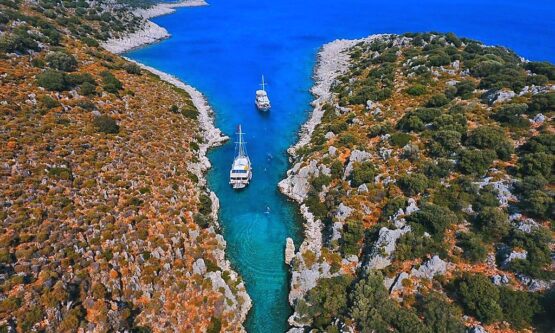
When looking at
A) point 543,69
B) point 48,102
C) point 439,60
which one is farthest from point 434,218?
point 48,102

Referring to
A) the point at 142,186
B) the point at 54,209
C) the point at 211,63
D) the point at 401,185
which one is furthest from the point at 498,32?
the point at 54,209

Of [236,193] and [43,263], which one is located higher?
[43,263]

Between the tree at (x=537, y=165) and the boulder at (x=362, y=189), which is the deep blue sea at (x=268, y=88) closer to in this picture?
the boulder at (x=362, y=189)

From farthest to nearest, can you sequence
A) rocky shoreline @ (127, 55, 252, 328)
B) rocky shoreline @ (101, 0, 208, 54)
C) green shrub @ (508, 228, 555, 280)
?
rocky shoreline @ (101, 0, 208, 54)
rocky shoreline @ (127, 55, 252, 328)
green shrub @ (508, 228, 555, 280)

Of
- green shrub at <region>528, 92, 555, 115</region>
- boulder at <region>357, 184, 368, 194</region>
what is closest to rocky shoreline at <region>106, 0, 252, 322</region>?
boulder at <region>357, 184, 368, 194</region>

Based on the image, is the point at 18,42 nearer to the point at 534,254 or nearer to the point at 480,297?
the point at 480,297

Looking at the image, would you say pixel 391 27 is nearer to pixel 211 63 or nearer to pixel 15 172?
pixel 211 63

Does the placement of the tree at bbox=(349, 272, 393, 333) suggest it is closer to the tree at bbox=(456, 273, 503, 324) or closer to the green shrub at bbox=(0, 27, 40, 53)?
the tree at bbox=(456, 273, 503, 324)
